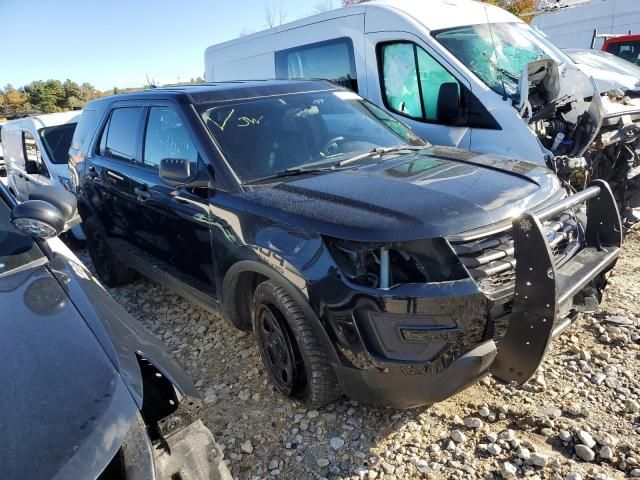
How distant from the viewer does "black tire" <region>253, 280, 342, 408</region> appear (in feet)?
8.16

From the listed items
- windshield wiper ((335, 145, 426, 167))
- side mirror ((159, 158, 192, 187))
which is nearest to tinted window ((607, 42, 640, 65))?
windshield wiper ((335, 145, 426, 167))

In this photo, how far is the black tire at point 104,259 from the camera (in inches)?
185

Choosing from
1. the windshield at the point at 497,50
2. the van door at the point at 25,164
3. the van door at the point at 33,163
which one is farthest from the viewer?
the van door at the point at 25,164

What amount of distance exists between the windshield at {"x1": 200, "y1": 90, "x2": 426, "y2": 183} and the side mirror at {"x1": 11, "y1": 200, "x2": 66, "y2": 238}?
1.09 m

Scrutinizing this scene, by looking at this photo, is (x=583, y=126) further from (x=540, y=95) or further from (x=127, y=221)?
(x=127, y=221)

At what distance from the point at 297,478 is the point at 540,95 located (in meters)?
4.27

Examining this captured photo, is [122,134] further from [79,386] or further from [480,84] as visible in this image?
[480,84]

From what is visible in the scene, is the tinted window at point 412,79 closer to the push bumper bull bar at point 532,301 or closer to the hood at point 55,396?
the push bumper bull bar at point 532,301

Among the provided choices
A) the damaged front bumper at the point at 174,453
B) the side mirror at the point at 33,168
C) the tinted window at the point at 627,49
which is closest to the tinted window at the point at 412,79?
the damaged front bumper at the point at 174,453

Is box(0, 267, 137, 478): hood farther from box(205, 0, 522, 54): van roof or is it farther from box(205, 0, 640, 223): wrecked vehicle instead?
box(205, 0, 522, 54): van roof

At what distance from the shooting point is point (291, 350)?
2.62 meters

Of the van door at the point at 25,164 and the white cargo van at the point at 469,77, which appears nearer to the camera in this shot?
the white cargo van at the point at 469,77

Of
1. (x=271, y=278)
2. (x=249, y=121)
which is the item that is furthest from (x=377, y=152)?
(x=271, y=278)

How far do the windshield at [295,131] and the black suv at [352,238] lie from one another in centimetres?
1
